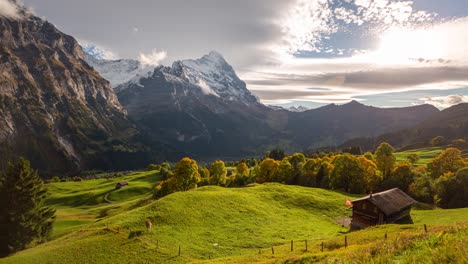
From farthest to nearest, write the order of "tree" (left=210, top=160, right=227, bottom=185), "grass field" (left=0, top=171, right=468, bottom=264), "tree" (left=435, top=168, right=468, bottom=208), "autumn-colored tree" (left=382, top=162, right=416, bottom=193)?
"tree" (left=210, top=160, right=227, bottom=185) → "autumn-colored tree" (left=382, top=162, right=416, bottom=193) → "tree" (left=435, top=168, right=468, bottom=208) → "grass field" (left=0, top=171, right=468, bottom=264)

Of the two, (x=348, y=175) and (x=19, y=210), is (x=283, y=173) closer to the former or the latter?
(x=348, y=175)

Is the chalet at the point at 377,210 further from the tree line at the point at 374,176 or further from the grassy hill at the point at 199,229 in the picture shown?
the tree line at the point at 374,176

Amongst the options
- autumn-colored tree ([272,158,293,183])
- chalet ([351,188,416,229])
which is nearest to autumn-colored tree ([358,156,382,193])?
autumn-colored tree ([272,158,293,183])

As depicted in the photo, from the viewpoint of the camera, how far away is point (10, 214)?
73188 millimetres

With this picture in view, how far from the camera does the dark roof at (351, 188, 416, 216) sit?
67.3 metres

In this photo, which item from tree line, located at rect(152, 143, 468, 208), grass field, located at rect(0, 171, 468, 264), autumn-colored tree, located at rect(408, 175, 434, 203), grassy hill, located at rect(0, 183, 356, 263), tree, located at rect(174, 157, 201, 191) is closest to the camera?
grass field, located at rect(0, 171, 468, 264)

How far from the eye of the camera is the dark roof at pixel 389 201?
221ft

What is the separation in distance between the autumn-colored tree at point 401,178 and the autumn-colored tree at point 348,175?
9853mm

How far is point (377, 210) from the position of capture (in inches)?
2653

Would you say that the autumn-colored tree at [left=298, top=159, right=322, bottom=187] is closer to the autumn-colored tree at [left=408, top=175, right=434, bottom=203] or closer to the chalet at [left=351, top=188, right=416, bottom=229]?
the autumn-colored tree at [left=408, top=175, right=434, bottom=203]

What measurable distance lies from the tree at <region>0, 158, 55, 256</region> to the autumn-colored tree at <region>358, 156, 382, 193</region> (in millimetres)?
102808

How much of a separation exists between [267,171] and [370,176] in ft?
143

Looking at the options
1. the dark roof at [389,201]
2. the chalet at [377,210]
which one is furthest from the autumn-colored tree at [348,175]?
the chalet at [377,210]

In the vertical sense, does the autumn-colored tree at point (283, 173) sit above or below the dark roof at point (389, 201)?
below
